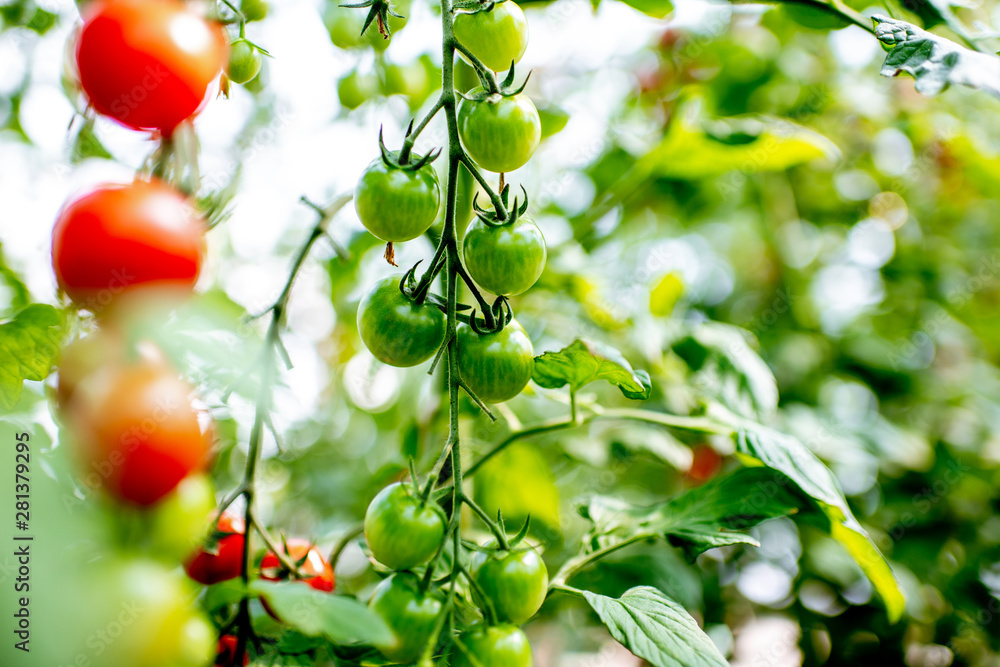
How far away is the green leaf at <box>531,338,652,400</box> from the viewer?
1.77 feet

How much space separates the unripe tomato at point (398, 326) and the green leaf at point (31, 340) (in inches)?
8.2

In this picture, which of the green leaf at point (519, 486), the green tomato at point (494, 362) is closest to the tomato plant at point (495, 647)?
the green tomato at point (494, 362)

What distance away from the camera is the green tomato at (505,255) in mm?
445

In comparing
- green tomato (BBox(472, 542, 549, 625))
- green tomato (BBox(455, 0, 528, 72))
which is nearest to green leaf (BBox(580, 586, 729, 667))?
green tomato (BBox(472, 542, 549, 625))

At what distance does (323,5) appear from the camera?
867 mm

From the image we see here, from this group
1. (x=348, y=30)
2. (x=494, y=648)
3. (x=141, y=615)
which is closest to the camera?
(x=141, y=615)

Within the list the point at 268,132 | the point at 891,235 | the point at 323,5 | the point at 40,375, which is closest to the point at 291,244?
the point at 268,132

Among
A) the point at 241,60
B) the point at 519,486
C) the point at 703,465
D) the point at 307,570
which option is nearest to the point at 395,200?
the point at 241,60

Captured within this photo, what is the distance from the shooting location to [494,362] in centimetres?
46

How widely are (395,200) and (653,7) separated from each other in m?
0.45

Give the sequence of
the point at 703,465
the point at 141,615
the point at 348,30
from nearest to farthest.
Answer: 1. the point at 141,615
2. the point at 348,30
3. the point at 703,465

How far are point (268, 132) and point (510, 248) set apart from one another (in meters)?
0.83

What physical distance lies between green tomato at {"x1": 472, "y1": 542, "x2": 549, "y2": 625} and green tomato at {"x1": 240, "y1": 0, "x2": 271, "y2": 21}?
49cm

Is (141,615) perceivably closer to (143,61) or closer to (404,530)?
(404,530)
